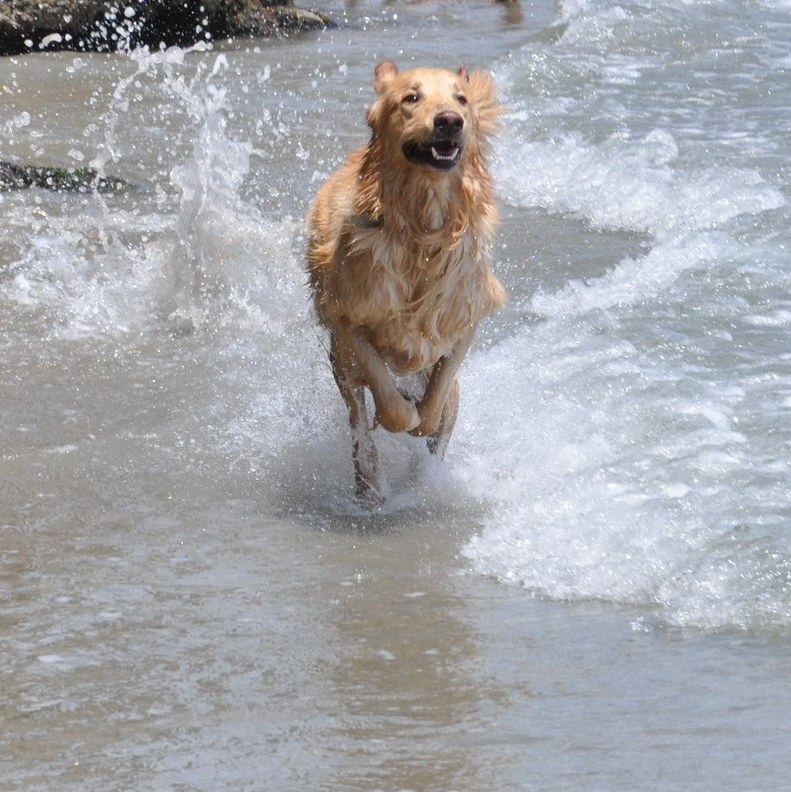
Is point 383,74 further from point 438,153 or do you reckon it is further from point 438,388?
point 438,388

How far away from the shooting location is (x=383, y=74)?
17.9 feet

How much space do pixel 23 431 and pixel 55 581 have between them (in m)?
1.50

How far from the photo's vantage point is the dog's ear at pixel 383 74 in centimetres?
541

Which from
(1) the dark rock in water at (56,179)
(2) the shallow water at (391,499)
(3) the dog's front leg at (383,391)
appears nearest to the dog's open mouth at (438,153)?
(3) the dog's front leg at (383,391)

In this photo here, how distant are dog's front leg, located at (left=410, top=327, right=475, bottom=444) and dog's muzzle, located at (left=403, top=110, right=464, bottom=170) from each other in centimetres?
80

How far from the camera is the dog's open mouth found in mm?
5066

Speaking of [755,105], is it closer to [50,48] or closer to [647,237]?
[647,237]

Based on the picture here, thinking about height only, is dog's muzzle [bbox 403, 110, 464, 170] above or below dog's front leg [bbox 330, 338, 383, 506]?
above

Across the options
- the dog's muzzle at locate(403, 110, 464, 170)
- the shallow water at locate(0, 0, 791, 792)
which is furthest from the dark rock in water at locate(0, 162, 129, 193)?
the dog's muzzle at locate(403, 110, 464, 170)

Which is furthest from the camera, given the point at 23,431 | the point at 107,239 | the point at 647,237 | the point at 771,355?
the point at 647,237

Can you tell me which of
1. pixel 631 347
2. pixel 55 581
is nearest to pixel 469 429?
pixel 631 347

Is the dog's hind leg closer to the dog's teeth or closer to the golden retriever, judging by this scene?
the golden retriever

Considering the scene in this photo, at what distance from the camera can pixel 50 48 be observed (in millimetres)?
14805

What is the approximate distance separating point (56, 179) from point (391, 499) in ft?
15.3
